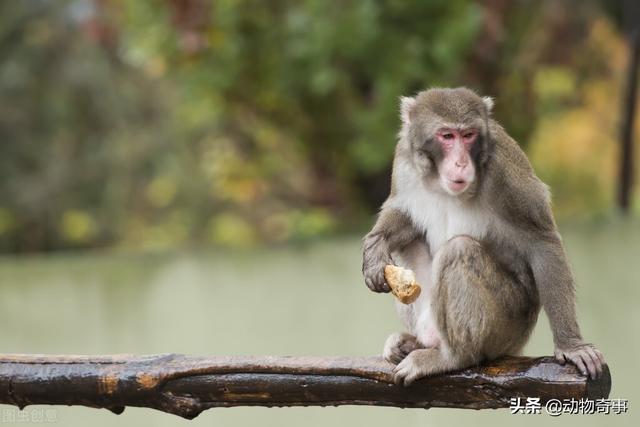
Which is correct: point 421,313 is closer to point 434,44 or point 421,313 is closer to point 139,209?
point 434,44

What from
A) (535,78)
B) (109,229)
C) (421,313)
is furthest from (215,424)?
(109,229)

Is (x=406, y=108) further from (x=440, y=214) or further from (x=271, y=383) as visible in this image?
(x=271, y=383)

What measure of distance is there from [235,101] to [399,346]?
14.8 ft

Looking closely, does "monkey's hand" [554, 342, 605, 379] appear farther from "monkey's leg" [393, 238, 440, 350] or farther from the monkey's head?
the monkey's head

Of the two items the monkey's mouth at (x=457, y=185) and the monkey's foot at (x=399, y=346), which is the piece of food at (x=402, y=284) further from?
the monkey's mouth at (x=457, y=185)

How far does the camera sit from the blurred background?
6.77 m

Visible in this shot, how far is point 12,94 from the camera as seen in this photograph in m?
11.8

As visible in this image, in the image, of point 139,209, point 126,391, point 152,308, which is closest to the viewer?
point 126,391

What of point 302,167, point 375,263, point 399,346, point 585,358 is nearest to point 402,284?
point 375,263

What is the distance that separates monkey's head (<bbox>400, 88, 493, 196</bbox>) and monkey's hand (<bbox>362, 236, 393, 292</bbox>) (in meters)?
0.41

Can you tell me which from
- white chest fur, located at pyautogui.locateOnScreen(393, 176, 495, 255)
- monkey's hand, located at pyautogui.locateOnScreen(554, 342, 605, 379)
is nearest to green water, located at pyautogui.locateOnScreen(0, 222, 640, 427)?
white chest fur, located at pyautogui.locateOnScreen(393, 176, 495, 255)

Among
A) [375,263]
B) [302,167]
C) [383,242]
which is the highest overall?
[302,167]

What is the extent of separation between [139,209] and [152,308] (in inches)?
217

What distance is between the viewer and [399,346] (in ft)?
14.8
